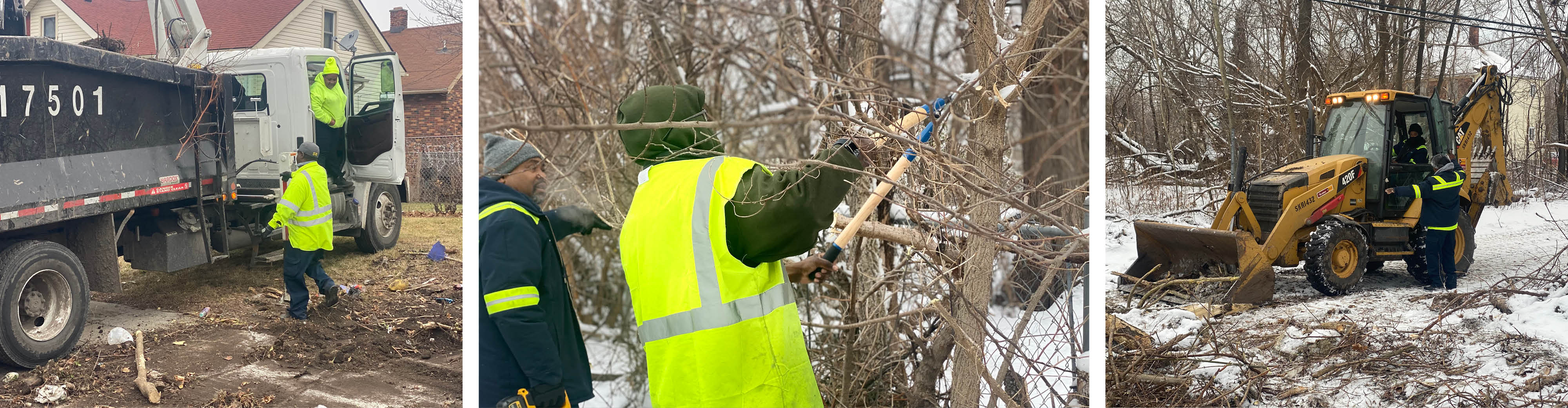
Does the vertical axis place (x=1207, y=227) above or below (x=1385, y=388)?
above

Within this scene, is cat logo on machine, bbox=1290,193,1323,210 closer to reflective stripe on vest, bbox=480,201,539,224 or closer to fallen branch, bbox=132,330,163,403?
reflective stripe on vest, bbox=480,201,539,224

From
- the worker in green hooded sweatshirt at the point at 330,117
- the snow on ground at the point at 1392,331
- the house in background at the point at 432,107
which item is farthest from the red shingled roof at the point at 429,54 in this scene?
the snow on ground at the point at 1392,331

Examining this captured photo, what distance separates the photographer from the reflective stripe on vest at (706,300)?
2.08m

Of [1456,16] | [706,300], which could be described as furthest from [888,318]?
[1456,16]

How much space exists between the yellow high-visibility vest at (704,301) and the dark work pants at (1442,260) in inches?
90.0

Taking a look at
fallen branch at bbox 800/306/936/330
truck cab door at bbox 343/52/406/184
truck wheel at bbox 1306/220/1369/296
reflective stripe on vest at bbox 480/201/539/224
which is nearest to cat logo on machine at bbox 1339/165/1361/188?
truck wheel at bbox 1306/220/1369/296

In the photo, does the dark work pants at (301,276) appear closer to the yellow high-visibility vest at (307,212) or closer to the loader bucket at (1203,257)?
the yellow high-visibility vest at (307,212)

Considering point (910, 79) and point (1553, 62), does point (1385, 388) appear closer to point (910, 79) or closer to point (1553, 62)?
point (1553, 62)

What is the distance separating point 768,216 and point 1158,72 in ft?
6.06

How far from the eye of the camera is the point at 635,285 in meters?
2.20

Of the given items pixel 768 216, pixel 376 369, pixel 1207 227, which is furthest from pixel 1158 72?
pixel 376 369

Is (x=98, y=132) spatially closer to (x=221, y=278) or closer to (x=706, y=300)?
(x=221, y=278)

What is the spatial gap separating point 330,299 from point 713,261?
1.69m

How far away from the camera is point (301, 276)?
10.1 feet
